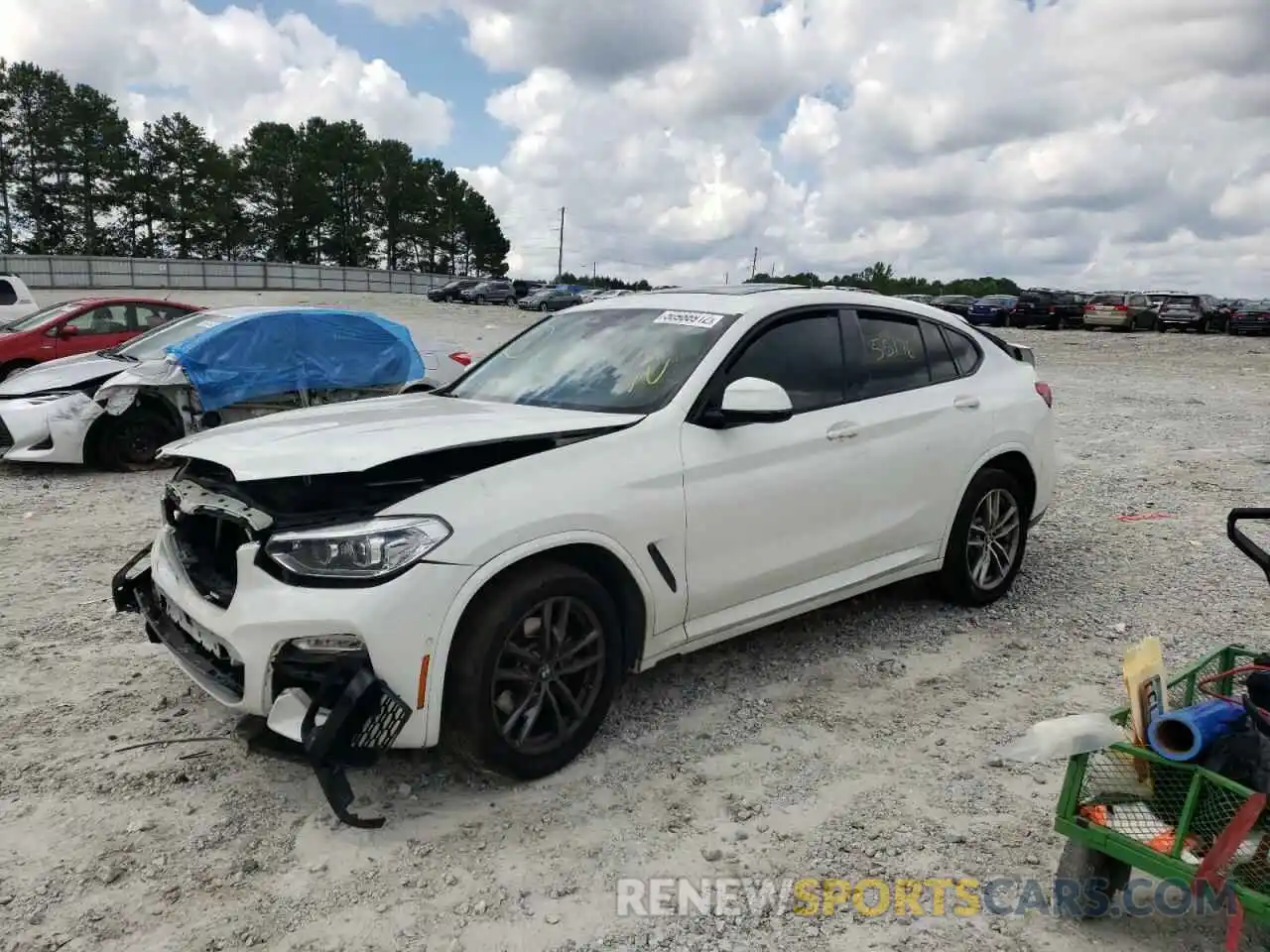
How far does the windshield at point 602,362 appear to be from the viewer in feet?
12.8

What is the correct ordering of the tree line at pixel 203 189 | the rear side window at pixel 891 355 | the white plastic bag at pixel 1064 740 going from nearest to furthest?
the white plastic bag at pixel 1064 740 < the rear side window at pixel 891 355 < the tree line at pixel 203 189

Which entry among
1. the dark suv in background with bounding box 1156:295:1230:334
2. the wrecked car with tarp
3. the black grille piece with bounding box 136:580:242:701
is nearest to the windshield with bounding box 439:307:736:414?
the black grille piece with bounding box 136:580:242:701

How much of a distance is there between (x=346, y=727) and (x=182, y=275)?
57136mm

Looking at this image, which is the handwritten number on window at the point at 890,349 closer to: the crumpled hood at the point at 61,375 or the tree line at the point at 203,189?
the crumpled hood at the point at 61,375

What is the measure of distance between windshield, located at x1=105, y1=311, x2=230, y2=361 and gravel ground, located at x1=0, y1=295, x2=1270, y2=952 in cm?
408

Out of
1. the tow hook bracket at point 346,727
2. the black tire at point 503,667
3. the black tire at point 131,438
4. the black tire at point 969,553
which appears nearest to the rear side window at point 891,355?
the black tire at point 969,553

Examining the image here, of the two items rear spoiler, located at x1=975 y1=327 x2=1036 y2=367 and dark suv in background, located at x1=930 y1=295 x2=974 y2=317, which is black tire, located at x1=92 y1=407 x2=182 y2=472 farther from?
dark suv in background, located at x1=930 y1=295 x2=974 y2=317

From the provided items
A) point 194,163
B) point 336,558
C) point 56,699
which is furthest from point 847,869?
point 194,163

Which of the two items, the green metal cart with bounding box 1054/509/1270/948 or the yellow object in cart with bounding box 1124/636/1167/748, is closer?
the green metal cart with bounding box 1054/509/1270/948

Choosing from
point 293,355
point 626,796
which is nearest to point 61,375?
point 293,355

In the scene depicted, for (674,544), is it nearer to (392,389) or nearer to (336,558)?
(336,558)

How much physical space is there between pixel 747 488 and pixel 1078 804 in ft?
5.48

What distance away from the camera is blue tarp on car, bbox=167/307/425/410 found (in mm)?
8555

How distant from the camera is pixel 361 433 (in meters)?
3.41
